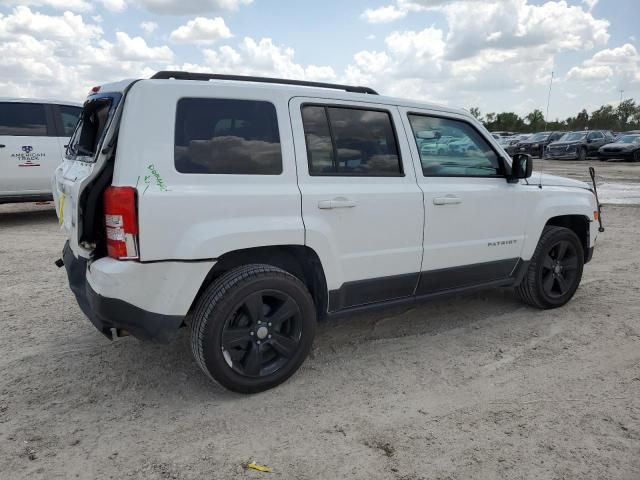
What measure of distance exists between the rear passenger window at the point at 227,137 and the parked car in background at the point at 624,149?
25507 mm

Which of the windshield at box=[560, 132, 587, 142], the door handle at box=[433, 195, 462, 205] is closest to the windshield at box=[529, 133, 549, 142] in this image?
the windshield at box=[560, 132, 587, 142]

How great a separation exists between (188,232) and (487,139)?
2590 millimetres

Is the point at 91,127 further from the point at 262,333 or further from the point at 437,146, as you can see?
the point at 437,146

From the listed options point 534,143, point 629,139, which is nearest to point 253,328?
point 629,139

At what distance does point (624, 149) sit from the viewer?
24125 mm

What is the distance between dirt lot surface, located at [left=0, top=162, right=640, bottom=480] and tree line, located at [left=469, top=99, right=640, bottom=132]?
62.9 m

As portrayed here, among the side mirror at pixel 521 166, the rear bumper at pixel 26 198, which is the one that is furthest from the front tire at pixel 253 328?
the rear bumper at pixel 26 198

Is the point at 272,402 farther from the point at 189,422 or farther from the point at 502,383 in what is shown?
the point at 502,383

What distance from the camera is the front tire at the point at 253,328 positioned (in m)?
3.05

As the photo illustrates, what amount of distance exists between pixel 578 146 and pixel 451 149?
25166 mm

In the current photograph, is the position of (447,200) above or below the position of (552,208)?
above

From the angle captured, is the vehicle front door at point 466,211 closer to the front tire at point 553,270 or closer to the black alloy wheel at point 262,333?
the front tire at point 553,270

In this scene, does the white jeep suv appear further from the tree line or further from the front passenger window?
the tree line

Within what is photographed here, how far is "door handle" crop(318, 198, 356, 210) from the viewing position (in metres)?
3.33
